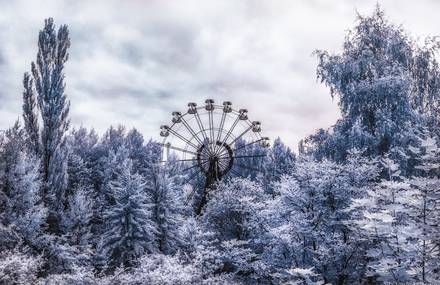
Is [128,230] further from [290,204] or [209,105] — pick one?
[209,105]

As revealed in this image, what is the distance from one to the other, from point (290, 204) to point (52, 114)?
50.2 ft

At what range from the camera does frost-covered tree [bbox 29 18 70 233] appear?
19.8m

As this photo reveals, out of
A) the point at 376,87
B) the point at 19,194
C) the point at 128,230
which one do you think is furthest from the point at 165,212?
the point at 376,87

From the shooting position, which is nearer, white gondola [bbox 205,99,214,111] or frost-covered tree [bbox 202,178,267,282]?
frost-covered tree [bbox 202,178,267,282]

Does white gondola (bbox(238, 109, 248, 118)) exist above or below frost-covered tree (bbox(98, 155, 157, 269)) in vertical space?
above

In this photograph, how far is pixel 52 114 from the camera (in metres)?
20.8

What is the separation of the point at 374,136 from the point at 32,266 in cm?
1360

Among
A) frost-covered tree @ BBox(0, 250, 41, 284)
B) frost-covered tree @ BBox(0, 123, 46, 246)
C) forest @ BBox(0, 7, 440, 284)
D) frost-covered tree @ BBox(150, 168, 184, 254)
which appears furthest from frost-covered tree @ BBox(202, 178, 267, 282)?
frost-covered tree @ BBox(0, 123, 46, 246)

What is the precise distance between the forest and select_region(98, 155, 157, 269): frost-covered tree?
0.07 m

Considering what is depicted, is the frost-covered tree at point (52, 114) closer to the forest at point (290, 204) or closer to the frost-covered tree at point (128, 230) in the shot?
the forest at point (290, 204)

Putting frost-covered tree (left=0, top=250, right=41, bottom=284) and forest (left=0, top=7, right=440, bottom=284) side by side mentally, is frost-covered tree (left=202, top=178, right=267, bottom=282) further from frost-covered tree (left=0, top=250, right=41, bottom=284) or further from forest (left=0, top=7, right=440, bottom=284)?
frost-covered tree (left=0, top=250, right=41, bottom=284)

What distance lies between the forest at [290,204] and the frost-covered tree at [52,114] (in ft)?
0.22

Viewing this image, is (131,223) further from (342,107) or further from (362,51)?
(362,51)

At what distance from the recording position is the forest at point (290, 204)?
7836mm
